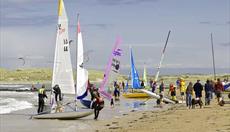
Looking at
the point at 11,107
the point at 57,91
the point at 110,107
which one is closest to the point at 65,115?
the point at 57,91

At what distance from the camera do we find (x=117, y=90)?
3594 cm

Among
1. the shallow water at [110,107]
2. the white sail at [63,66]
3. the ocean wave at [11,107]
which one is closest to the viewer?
the white sail at [63,66]

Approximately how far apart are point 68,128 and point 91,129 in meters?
1.03

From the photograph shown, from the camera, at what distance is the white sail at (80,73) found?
69.1ft

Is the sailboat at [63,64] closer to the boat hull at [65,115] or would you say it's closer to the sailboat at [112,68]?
the boat hull at [65,115]

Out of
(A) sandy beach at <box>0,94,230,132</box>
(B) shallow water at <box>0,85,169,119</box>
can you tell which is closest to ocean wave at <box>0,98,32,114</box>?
(B) shallow water at <box>0,85,169,119</box>

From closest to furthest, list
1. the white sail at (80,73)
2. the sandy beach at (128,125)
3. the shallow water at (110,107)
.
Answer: the sandy beach at (128,125) → the white sail at (80,73) → the shallow water at (110,107)

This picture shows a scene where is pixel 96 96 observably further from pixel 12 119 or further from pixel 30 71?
pixel 30 71

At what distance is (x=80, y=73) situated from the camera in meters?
21.4

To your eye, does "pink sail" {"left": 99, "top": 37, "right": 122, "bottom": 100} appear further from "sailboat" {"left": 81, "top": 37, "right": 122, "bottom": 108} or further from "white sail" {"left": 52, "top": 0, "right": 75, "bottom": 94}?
"white sail" {"left": 52, "top": 0, "right": 75, "bottom": 94}

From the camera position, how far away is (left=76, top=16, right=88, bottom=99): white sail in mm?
21062

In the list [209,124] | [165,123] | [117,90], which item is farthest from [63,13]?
[117,90]

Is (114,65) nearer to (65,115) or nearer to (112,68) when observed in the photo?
(112,68)

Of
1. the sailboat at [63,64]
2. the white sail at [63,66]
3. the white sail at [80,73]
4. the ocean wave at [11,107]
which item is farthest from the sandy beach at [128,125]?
the ocean wave at [11,107]
